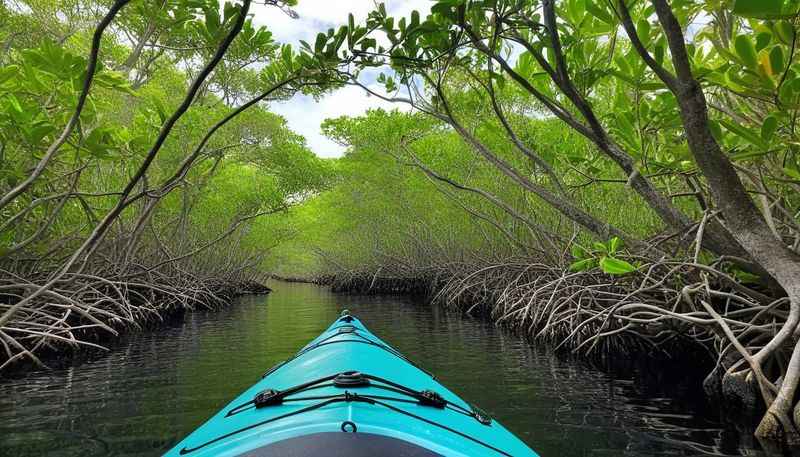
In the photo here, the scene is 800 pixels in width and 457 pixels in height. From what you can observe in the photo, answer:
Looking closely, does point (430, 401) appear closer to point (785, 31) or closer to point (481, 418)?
point (481, 418)

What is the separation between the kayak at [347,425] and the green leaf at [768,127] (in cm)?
198

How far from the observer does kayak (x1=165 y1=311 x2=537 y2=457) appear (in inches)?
51.7

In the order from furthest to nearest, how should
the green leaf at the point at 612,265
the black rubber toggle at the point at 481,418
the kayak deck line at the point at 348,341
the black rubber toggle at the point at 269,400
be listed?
the kayak deck line at the point at 348,341 < the green leaf at the point at 612,265 < the black rubber toggle at the point at 481,418 < the black rubber toggle at the point at 269,400

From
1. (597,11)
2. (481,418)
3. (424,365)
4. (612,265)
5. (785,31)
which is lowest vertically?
(424,365)

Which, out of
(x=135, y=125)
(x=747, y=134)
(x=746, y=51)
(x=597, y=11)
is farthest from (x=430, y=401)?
(x=135, y=125)

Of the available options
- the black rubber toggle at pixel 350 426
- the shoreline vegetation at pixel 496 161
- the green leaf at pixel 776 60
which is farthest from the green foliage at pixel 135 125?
the green leaf at pixel 776 60

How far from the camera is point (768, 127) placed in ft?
7.79

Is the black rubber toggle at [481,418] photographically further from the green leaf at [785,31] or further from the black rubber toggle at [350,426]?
the green leaf at [785,31]

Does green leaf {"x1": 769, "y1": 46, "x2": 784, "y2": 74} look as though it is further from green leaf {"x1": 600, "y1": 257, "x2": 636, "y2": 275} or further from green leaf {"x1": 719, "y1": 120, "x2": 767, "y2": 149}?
green leaf {"x1": 600, "y1": 257, "x2": 636, "y2": 275}

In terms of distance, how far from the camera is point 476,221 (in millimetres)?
11148

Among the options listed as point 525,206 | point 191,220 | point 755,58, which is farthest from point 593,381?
point 191,220

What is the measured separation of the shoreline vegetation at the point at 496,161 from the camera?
2.69 metres

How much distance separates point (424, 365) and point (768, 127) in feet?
13.8

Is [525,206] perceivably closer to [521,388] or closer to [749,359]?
[521,388]
